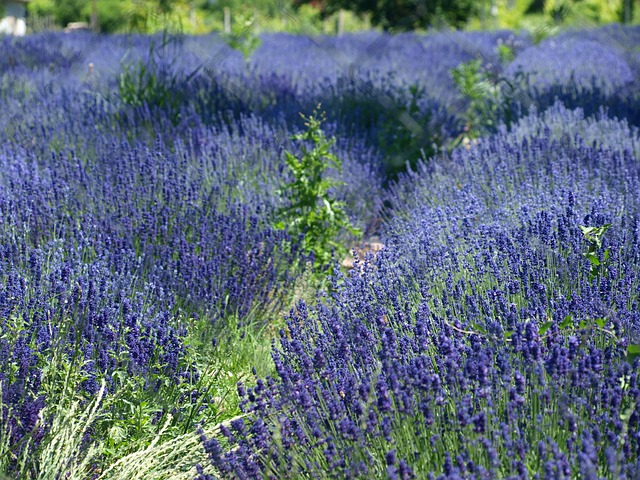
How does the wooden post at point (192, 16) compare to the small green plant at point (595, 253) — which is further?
the wooden post at point (192, 16)

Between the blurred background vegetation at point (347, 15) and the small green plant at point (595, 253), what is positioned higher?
the small green plant at point (595, 253)

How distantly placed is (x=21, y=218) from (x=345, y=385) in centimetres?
182

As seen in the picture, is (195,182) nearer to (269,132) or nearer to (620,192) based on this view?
(269,132)

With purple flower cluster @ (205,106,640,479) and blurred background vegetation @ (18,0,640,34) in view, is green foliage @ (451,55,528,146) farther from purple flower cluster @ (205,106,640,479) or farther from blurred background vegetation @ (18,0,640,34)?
purple flower cluster @ (205,106,640,479)

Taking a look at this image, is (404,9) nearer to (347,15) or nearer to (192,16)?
(192,16)

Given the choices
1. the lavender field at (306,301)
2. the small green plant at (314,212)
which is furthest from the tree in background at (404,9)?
the small green plant at (314,212)

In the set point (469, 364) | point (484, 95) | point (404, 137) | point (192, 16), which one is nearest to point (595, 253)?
point (469, 364)

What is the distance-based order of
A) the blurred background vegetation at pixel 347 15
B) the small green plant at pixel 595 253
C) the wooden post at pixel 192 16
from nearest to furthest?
the small green plant at pixel 595 253, the blurred background vegetation at pixel 347 15, the wooden post at pixel 192 16

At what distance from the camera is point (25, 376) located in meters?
2.17

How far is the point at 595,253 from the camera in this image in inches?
99.3

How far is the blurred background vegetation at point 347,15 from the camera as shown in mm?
13312

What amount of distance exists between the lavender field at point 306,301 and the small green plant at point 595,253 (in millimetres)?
10

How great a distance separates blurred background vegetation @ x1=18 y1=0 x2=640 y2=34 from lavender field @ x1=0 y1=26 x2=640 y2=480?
5.89 m

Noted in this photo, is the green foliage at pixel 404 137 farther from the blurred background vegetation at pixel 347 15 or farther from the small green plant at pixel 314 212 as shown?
the blurred background vegetation at pixel 347 15
